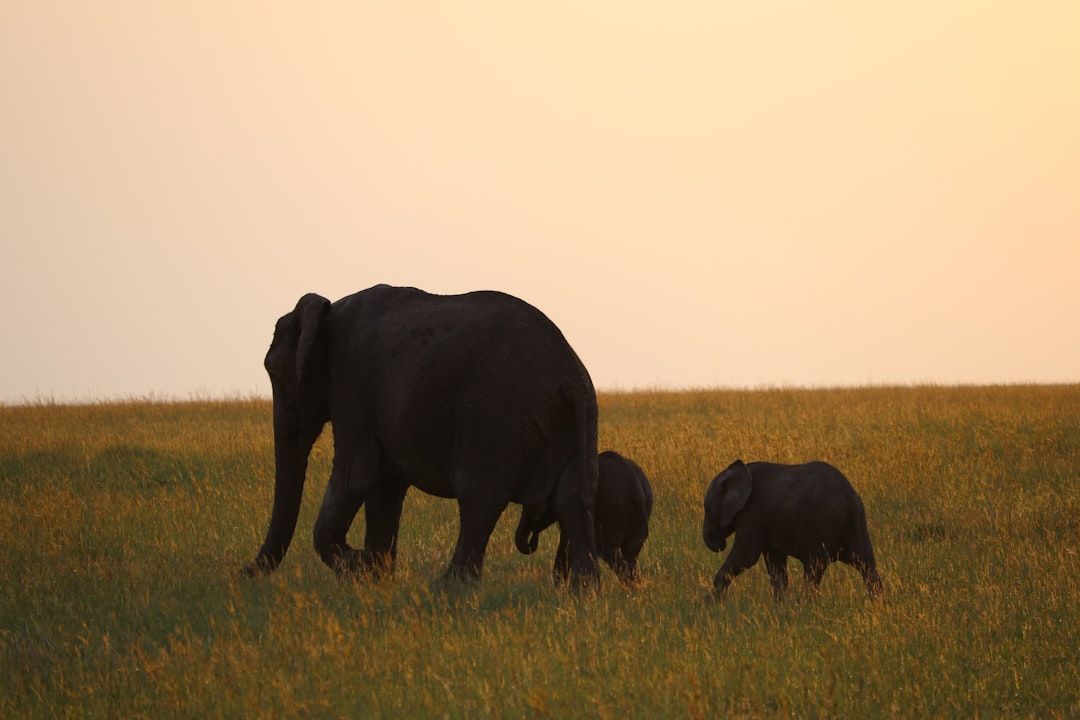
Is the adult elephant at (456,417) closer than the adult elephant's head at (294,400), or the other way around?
the adult elephant at (456,417)

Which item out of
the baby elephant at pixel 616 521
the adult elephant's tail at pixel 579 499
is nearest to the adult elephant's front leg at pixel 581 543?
the adult elephant's tail at pixel 579 499

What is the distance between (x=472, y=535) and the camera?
9648 millimetres

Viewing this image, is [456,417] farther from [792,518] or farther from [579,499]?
[792,518]

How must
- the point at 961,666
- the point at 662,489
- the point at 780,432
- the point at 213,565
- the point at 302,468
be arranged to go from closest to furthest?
1. the point at 961,666
2. the point at 302,468
3. the point at 213,565
4. the point at 662,489
5. the point at 780,432

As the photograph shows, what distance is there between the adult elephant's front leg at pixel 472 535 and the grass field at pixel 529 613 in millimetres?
200

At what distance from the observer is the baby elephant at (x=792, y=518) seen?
31.0ft

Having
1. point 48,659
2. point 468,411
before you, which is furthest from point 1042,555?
point 48,659

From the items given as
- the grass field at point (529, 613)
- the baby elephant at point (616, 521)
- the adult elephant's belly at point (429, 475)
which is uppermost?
the adult elephant's belly at point (429, 475)

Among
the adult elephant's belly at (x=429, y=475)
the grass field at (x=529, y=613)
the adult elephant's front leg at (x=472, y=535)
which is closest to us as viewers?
the grass field at (x=529, y=613)

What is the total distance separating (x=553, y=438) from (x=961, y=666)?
3.31m

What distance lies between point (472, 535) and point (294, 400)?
2295 millimetres

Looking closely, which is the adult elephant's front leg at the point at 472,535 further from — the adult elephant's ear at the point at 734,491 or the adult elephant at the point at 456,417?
the adult elephant's ear at the point at 734,491

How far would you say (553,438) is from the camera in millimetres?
9695

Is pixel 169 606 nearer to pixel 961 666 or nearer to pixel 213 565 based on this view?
pixel 213 565
